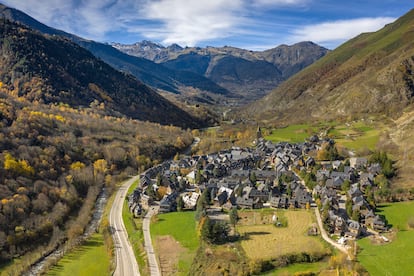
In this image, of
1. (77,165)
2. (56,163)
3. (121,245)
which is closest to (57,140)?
(56,163)

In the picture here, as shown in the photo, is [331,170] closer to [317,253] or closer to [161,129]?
[317,253]

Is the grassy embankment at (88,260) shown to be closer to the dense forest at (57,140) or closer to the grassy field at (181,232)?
the dense forest at (57,140)

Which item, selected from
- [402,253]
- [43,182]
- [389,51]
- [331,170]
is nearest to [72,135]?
[43,182]

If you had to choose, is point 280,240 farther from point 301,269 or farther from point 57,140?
point 57,140

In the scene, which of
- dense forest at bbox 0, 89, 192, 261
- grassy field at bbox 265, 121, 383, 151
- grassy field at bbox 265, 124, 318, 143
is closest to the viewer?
dense forest at bbox 0, 89, 192, 261

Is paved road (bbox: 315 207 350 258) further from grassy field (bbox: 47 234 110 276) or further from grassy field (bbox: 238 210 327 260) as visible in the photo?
grassy field (bbox: 47 234 110 276)

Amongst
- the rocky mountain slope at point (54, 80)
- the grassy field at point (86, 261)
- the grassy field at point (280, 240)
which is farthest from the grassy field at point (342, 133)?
the grassy field at point (86, 261)

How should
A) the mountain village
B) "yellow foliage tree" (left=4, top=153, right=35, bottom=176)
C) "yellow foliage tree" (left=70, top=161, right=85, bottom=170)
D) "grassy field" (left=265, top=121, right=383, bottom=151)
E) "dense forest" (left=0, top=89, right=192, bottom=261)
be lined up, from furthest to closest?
"grassy field" (left=265, top=121, right=383, bottom=151) → "yellow foliage tree" (left=70, top=161, right=85, bottom=170) → "yellow foliage tree" (left=4, top=153, right=35, bottom=176) → "dense forest" (left=0, top=89, right=192, bottom=261) → the mountain village

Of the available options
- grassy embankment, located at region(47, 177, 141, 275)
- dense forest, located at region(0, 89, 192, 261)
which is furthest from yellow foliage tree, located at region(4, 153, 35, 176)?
grassy embankment, located at region(47, 177, 141, 275)
